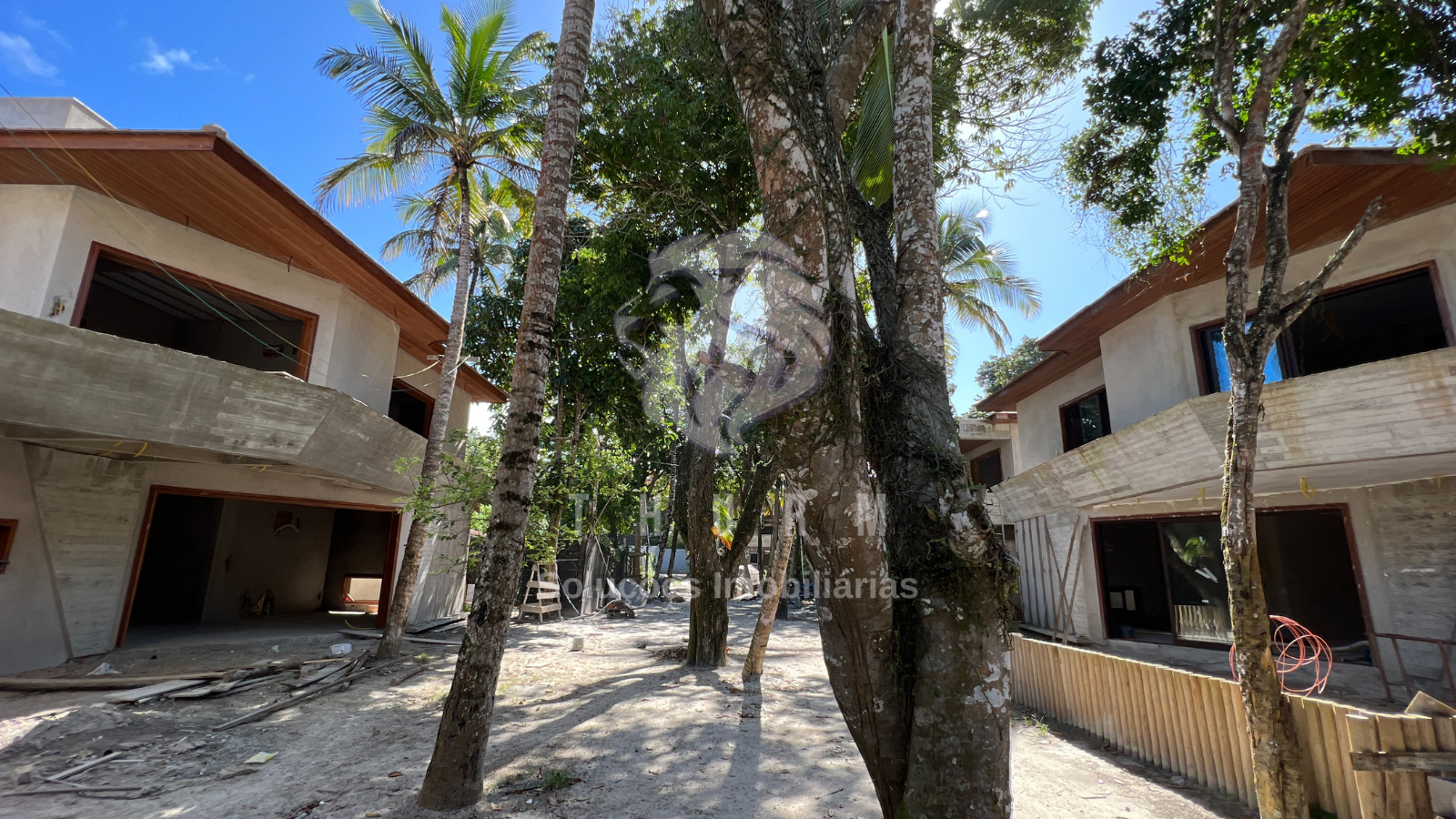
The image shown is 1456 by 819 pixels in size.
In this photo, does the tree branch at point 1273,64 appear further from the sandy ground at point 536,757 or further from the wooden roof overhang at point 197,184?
the wooden roof overhang at point 197,184

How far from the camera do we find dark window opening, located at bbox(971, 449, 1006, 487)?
1862 cm

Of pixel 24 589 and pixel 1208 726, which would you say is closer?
pixel 1208 726

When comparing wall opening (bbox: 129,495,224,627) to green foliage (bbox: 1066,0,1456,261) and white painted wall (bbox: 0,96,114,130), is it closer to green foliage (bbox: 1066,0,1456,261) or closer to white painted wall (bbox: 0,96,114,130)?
white painted wall (bbox: 0,96,114,130)

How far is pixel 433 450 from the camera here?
10070mm

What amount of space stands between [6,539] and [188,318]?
613 cm

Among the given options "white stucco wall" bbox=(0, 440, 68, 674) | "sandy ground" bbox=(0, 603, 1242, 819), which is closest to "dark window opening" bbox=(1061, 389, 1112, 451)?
"sandy ground" bbox=(0, 603, 1242, 819)

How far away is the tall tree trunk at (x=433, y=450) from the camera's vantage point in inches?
374

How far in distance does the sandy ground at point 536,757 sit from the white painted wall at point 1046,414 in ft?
25.8

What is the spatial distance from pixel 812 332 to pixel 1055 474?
9.54 m

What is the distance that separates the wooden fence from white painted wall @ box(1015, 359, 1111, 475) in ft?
22.4

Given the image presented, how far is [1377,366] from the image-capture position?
6086 millimetres

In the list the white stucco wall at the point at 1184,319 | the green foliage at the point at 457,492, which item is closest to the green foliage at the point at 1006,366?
the white stucco wall at the point at 1184,319

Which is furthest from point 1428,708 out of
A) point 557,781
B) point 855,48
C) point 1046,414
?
point 1046,414

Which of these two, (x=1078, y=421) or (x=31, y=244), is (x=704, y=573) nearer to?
(x=31, y=244)
